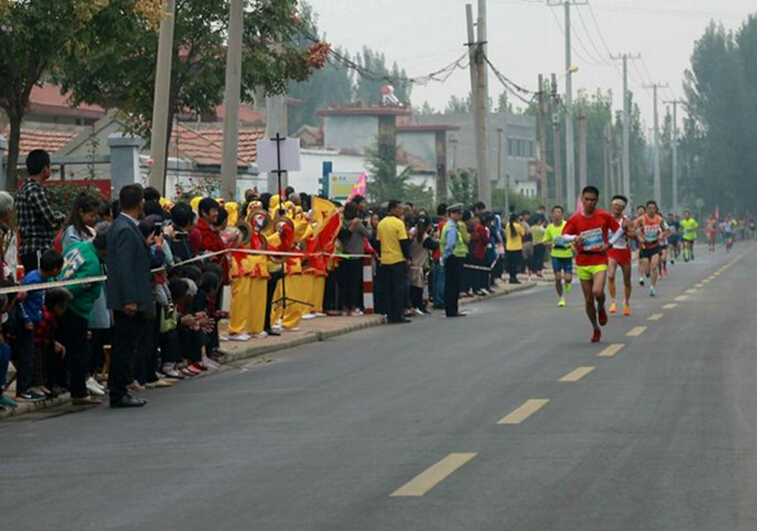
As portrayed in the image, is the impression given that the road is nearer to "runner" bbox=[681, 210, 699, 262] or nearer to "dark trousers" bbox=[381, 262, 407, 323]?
"dark trousers" bbox=[381, 262, 407, 323]

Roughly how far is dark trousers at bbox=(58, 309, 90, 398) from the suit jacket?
574 mm

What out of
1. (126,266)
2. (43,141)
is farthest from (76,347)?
(43,141)

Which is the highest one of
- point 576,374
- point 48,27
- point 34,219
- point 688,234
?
point 48,27

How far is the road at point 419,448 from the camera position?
9.80 meters

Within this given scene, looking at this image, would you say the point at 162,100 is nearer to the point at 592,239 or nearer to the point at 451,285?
the point at 592,239

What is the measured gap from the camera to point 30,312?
1638cm

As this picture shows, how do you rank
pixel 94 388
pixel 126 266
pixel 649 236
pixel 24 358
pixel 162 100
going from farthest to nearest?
pixel 649 236 → pixel 162 100 → pixel 94 388 → pixel 24 358 → pixel 126 266

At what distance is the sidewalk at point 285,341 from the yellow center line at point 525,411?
4.38 metres

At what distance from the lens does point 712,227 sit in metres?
93.2

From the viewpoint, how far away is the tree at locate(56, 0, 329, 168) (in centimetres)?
3600

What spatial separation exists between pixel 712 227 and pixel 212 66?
59.2 m

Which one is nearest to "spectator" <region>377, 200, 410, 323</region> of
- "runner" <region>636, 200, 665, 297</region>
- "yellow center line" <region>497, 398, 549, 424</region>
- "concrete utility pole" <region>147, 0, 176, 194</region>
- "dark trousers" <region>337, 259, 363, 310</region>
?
"dark trousers" <region>337, 259, 363, 310</region>

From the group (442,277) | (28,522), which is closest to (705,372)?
(28,522)

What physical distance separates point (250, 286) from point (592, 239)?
4561 mm
